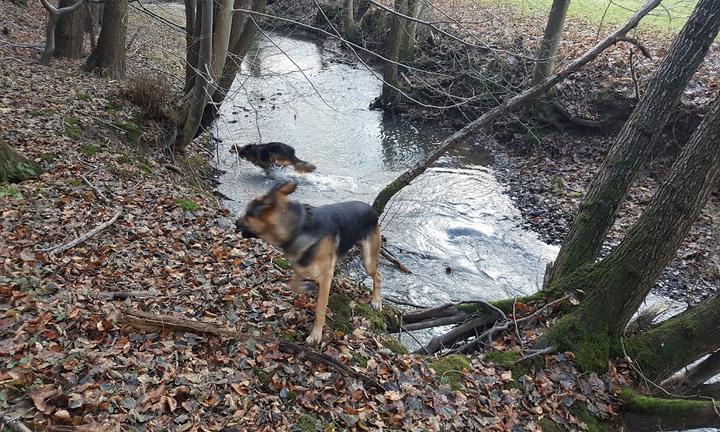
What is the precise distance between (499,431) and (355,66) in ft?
80.7

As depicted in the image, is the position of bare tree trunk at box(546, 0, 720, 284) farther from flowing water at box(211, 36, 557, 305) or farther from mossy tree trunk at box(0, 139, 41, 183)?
mossy tree trunk at box(0, 139, 41, 183)

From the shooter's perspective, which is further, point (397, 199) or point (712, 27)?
point (397, 199)

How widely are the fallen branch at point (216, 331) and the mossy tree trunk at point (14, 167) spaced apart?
3969mm

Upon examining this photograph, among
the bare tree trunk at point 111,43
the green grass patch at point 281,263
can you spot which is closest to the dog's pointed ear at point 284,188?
the green grass patch at point 281,263

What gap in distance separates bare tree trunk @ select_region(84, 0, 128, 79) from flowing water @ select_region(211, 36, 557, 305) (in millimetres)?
3483

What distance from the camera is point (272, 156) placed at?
13.9m

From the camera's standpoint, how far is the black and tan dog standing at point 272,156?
13.8 metres

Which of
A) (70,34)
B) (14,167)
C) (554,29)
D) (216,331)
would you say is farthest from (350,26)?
(216,331)

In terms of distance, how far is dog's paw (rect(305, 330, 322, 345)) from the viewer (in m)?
5.20

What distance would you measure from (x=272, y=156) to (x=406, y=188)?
3.97m

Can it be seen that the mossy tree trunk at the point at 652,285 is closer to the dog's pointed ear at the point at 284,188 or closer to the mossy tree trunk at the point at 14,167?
the dog's pointed ear at the point at 284,188

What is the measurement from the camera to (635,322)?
22.2 feet

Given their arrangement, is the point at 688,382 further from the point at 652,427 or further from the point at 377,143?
the point at 377,143

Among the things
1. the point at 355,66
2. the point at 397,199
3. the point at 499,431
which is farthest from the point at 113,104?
the point at 355,66
